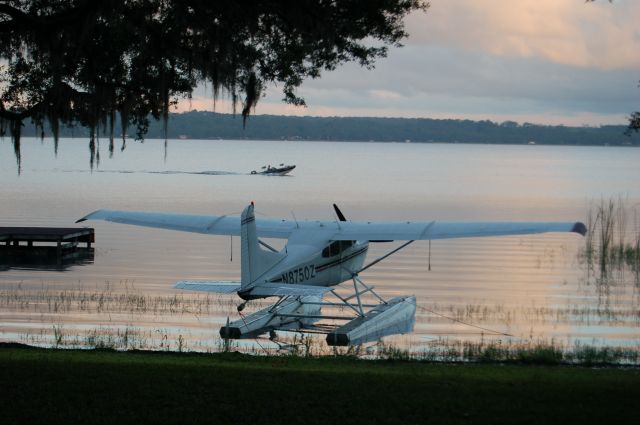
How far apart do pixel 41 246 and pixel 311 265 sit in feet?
50.9

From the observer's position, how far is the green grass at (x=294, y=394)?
811cm

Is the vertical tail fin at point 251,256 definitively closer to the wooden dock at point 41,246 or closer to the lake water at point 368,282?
the lake water at point 368,282

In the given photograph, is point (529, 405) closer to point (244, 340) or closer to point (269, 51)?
point (269, 51)

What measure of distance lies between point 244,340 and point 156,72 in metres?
6.10

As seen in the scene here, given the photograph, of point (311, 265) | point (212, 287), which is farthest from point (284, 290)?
point (311, 265)

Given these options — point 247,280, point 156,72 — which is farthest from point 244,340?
point 156,72

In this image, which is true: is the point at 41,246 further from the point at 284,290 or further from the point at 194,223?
the point at 284,290

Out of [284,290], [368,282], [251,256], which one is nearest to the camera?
[284,290]

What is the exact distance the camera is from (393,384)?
9.36 meters

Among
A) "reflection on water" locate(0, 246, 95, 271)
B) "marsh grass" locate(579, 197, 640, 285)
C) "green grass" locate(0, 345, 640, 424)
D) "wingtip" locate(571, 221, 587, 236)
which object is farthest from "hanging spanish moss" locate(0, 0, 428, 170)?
"marsh grass" locate(579, 197, 640, 285)

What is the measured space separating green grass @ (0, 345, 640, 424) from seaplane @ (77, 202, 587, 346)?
6.64 meters

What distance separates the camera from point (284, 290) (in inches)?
673

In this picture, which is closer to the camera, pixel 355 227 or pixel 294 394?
pixel 294 394

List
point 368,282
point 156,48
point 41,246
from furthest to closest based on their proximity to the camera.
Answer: point 41,246 < point 368,282 < point 156,48
